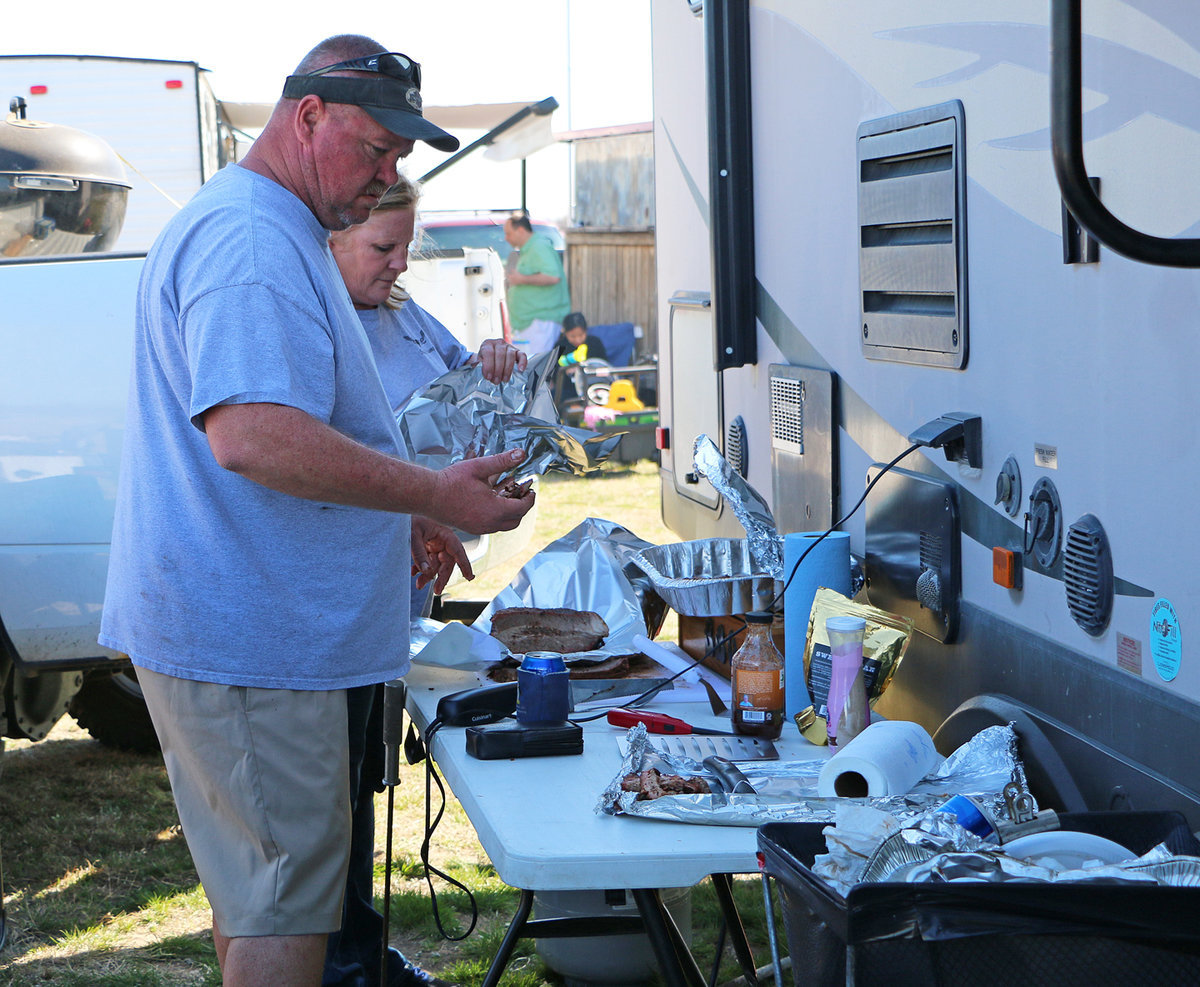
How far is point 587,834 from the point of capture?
181 centimetres

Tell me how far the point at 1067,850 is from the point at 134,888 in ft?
10.6

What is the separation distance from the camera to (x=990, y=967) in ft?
3.99

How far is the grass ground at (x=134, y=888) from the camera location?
3.43 m

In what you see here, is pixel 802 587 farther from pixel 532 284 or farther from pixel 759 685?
pixel 532 284

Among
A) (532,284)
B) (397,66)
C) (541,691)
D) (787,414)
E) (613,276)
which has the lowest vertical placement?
(541,691)

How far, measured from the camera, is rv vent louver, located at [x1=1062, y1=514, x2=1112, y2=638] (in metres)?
1.86

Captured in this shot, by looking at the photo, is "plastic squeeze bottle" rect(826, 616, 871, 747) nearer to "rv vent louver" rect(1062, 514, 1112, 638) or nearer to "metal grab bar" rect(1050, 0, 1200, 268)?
"rv vent louver" rect(1062, 514, 1112, 638)

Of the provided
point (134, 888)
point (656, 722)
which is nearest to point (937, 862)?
point (656, 722)

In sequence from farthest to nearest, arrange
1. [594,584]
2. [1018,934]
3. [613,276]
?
[613,276] → [594,584] → [1018,934]

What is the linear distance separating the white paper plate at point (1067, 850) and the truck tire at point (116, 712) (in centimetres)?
363

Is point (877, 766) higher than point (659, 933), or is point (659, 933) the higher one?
point (877, 766)

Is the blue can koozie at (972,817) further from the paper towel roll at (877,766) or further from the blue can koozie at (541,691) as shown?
the blue can koozie at (541,691)

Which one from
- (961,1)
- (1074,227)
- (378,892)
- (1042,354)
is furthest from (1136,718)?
(378,892)

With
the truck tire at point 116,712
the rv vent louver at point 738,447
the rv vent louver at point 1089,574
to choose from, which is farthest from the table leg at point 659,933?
the truck tire at point 116,712
